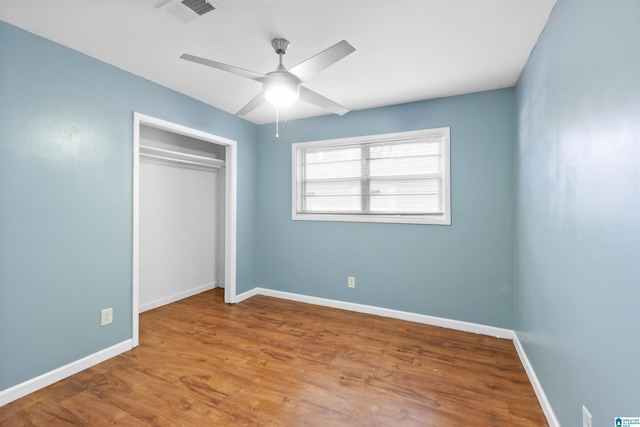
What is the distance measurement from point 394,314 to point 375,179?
5.33ft

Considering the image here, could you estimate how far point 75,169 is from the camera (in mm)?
2213

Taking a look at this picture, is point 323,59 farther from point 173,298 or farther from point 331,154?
point 173,298

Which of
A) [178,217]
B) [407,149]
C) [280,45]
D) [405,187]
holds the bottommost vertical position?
[178,217]

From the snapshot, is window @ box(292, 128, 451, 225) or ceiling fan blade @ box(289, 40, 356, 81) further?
window @ box(292, 128, 451, 225)

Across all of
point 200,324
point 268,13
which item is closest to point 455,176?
point 268,13

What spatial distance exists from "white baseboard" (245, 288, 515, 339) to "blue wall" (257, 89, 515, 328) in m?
0.06

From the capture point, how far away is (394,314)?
3.36 metres

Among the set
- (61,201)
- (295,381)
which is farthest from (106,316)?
(295,381)

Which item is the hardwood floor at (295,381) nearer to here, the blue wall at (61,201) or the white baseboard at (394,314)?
the white baseboard at (394,314)

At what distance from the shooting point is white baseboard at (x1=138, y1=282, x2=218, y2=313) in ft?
11.6

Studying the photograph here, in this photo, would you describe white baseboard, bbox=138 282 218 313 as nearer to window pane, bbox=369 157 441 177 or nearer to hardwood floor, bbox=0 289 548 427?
hardwood floor, bbox=0 289 548 427

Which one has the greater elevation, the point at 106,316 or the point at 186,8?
the point at 186,8

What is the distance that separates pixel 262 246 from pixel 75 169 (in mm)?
2391

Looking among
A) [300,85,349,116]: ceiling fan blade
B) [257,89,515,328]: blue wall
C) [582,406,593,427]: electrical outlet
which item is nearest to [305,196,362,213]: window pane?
[257,89,515,328]: blue wall
